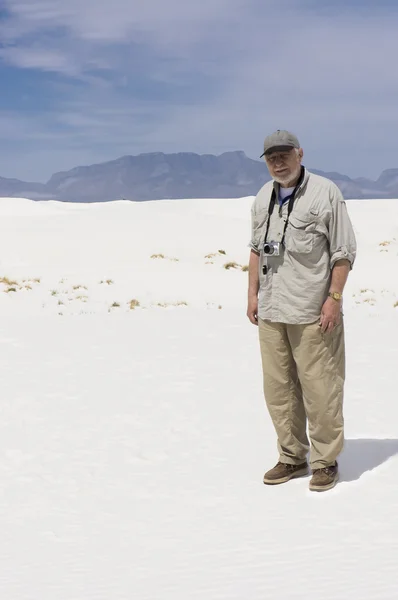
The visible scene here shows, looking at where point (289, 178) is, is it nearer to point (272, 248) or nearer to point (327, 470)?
point (272, 248)

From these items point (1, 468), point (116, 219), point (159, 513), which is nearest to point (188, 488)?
point (159, 513)

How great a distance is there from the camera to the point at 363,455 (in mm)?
5914

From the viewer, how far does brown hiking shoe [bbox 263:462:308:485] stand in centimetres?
550

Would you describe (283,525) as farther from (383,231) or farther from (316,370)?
(383,231)

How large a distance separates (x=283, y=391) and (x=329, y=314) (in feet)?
2.16

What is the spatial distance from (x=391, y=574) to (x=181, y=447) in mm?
2798

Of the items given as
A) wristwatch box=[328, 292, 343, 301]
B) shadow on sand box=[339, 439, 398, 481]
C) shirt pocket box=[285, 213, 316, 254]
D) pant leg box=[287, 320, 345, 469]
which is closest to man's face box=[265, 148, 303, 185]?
shirt pocket box=[285, 213, 316, 254]

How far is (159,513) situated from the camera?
16.8 ft

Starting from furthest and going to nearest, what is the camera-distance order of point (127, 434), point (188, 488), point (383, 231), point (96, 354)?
1. point (383, 231)
2. point (96, 354)
3. point (127, 434)
4. point (188, 488)

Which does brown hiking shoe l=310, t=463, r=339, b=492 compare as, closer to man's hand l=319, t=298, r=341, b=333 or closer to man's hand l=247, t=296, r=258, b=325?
man's hand l=319, t=298, r=341, b=333

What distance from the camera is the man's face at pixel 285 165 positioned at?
504cm

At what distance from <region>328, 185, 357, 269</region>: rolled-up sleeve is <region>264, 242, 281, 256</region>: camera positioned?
0.31 m

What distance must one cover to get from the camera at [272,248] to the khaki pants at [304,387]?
0.44m

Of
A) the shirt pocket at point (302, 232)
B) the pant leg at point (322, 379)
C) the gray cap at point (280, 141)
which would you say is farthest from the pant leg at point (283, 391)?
the gray cap at point (280, 141)
